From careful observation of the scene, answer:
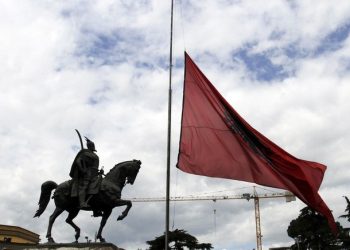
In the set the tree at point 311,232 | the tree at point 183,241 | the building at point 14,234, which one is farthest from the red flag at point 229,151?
the building at point 14,234

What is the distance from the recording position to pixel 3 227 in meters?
62.4

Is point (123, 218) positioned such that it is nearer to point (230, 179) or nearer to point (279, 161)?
point (230, 179)

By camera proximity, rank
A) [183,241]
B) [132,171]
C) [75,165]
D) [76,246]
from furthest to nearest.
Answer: [183,241] → [132,171] → [75,165] → [76,246]

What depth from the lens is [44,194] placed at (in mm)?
18578

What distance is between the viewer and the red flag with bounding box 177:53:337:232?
14961mm

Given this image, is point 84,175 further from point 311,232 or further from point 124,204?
point 311,232

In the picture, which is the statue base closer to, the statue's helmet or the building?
the statue's helmet

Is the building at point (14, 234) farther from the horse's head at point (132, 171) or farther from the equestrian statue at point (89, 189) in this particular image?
the horse's head at point (132, 171)

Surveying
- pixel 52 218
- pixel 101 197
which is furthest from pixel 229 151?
pixel 52 218

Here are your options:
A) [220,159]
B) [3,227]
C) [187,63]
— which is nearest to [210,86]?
[187,63]

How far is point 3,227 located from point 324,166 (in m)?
54.6

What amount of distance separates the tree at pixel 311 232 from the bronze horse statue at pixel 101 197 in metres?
26.3

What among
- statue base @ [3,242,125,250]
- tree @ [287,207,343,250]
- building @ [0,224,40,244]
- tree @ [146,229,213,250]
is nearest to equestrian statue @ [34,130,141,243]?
statue base @ [3,242,125,250]

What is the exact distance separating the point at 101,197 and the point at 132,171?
1491 mm
